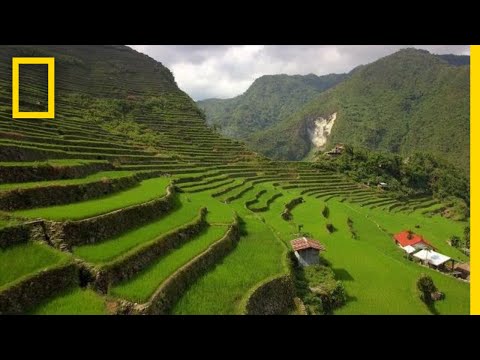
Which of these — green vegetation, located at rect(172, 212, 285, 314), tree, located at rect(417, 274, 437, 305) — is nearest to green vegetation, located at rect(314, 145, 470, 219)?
tree, located at rect(417, 274, 437, 305)

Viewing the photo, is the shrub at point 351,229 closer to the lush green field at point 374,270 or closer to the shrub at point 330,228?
the lush green field at point 374,270

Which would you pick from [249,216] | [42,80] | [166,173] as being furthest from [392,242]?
[42,80]

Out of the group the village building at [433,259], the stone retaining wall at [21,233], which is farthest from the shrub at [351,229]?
the stone retaining wall at [21,233]

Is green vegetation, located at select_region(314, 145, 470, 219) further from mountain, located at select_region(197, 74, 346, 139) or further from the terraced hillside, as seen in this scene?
mountain, located at select_region(197, 74, 346, 139)

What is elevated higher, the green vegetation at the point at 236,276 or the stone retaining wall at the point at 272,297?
the green vegetation at the point at 236,276

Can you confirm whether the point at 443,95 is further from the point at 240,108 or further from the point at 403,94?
the point at 240,108

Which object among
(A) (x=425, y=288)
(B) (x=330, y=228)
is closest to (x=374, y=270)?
(A) (x=425, y=288)
